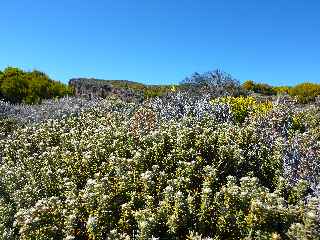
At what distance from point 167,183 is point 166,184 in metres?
0.32

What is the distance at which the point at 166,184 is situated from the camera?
7.70 m

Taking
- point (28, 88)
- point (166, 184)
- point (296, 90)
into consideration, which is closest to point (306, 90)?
point (296, 90)

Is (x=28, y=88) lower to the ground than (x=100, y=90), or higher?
lower

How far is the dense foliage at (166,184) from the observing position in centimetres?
638

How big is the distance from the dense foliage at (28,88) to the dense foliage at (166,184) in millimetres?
16877

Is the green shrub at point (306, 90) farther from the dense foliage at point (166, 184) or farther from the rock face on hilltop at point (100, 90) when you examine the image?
the dense foliage at point (166, 184)

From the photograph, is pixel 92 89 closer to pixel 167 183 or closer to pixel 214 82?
pixel 214 82

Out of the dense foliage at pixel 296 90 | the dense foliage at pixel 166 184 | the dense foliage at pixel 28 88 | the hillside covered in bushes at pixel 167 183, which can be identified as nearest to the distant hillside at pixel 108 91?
the dense foliage at pixel 28 88

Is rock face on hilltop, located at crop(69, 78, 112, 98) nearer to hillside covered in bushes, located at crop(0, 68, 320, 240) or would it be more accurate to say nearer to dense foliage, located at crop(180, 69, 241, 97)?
dense foliage, located at crop(180, 69, 241, 97)

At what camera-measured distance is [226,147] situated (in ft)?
27.7

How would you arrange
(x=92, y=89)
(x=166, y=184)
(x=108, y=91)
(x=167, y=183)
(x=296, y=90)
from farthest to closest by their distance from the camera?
(x=296, y=90) → (x=92, y=89) → (x=108, y=91) → (x=166, y=184) → (x=167, y=183)

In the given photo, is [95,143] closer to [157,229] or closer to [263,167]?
[263,167]

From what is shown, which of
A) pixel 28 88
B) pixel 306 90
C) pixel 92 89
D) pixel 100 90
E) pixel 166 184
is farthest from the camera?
pixel 306 90

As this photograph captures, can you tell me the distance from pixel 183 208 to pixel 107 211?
0.97 metres
